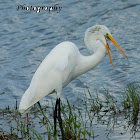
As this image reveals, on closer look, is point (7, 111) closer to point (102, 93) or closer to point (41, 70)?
point (41, 70)

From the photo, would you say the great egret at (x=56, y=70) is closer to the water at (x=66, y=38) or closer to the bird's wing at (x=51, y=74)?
the bird's wing at (x=51, y=74)

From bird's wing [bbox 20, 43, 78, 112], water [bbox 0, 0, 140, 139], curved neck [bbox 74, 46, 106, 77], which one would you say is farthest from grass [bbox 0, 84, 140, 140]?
water [bbox 0, 0, 140, 139]

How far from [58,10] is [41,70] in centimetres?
936

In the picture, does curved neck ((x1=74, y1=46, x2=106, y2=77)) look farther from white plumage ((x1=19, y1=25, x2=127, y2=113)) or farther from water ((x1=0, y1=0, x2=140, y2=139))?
water ((x1=0, y1=0, x2=140, y2=139))

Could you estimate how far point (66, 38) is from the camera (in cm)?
1206

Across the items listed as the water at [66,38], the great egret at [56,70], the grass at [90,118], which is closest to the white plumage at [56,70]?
the great egret at [56,70]

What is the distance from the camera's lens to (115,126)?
6055 mm

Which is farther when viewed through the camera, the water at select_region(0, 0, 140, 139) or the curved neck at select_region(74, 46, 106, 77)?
the water at select_region(0, 0, 140, 139)

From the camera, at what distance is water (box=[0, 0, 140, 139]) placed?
28.6 feet

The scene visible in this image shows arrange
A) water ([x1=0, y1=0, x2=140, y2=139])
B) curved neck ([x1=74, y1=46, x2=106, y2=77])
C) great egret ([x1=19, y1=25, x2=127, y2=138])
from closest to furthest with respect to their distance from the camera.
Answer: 1. great egret ([x1=19, y1=25, x2=127, y2=138])
2. curved neck ([x1=74, y1=46, x2=106, y2=77])
3. water ([x1=0, y1=0, x2=140, y2=139])

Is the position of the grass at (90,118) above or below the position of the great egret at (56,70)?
below

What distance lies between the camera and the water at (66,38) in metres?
8.72

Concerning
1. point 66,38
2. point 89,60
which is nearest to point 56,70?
point 89,60

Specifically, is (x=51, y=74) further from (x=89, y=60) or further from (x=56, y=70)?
(x=89, y=60)
